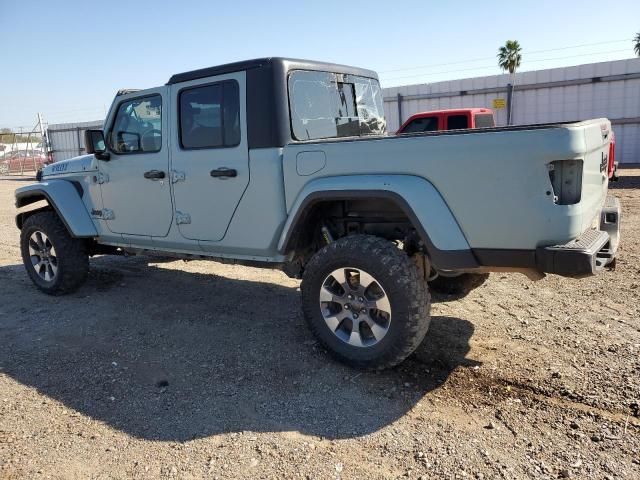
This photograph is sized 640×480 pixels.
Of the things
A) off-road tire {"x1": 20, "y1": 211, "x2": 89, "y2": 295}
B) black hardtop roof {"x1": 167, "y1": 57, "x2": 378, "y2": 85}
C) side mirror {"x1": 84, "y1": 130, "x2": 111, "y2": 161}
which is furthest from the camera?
off-road tire {"x1": 20, "y1": 211, "x2": 89, "y2": 295}

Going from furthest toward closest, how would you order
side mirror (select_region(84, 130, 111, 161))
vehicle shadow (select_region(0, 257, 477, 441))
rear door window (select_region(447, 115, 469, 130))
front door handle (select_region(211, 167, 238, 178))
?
1. rear door window (select_region(447, 115, 469, 130))
2. side mirror (select_region(84, 130, 111, 161))
3. front door handle (select_region(211, 167, 238, 178))
4. vehicle shadow (select_region(0, 257, 477, 441))

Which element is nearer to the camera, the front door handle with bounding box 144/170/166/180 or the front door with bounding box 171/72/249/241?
the front door with bounding box 171/72/249/241

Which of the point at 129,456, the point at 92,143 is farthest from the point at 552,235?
the point at 92,143

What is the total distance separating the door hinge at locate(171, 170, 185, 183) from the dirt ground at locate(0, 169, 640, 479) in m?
1.28

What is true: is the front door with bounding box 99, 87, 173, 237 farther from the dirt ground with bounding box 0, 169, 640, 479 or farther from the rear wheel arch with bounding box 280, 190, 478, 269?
the rear wheel arch with bounding box 280, 190, 478, 269

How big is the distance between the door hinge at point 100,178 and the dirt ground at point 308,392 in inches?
48.7

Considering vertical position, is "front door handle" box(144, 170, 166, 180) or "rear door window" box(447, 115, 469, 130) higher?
"rear door window" box(447, 115, 469, 130)

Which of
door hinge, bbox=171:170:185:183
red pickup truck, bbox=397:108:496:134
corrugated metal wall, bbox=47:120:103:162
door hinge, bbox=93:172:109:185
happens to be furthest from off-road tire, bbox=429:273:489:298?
corrugated metal wall, bbox=47:120:103:162

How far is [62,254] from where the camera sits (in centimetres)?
550

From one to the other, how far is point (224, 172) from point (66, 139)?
25975 mm

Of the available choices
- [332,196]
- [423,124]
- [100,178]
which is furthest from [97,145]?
[423,124]

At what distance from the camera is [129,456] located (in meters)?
2.81

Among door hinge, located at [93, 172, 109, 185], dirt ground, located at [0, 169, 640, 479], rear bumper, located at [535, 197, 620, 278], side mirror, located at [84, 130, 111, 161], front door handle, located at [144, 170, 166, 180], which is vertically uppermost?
side mirror, located at [84, 130, 111, 161]

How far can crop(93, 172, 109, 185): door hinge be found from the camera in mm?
5147
